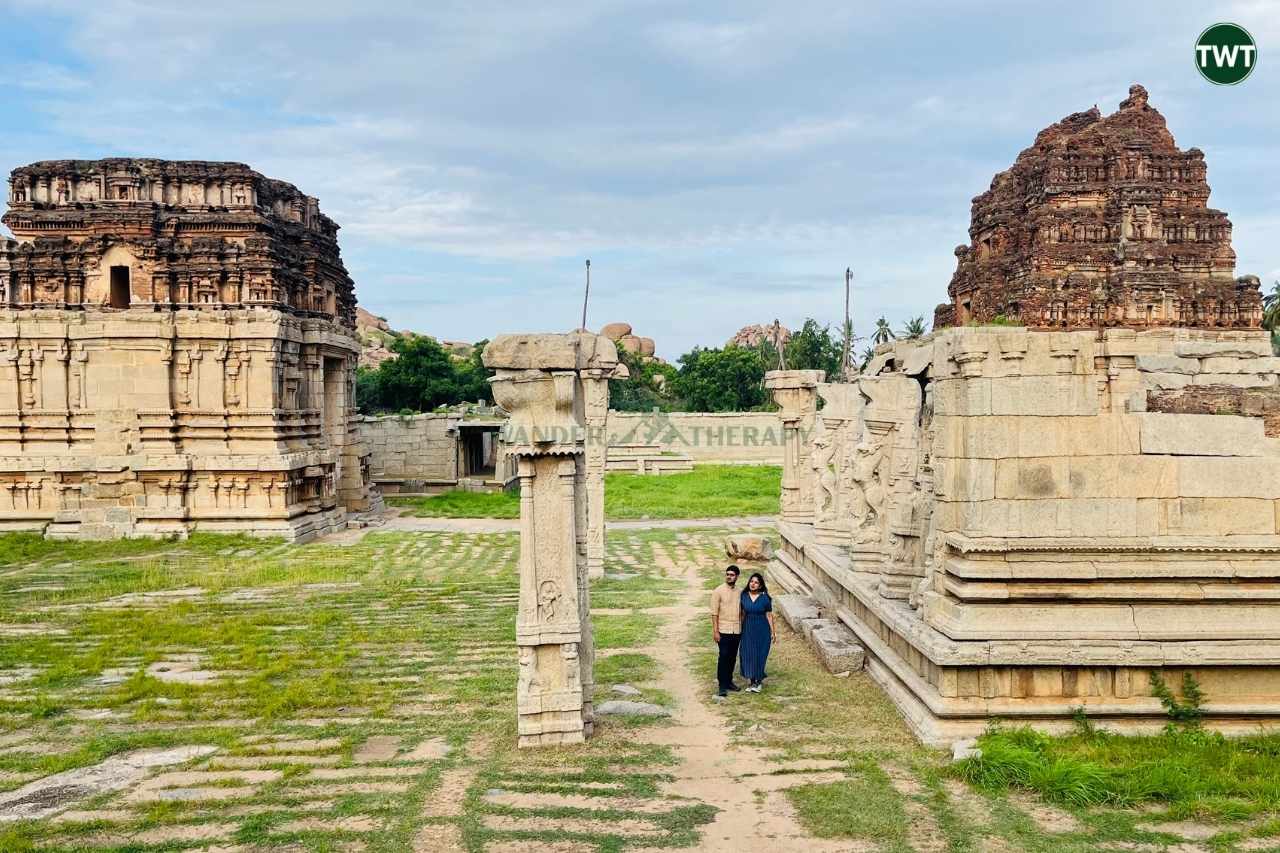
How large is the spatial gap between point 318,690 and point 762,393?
Result: 4179 centimetres

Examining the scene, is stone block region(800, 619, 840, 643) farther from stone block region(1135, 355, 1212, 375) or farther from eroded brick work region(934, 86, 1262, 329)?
eroded brick work region(934, 86, 1262, 329)

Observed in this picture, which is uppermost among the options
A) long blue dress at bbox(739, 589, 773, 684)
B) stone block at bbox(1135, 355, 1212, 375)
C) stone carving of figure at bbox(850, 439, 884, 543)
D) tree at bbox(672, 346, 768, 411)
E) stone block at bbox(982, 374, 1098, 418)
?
tree at bbox(672, 346, 768, 411)

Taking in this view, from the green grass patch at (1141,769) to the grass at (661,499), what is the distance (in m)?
15.4

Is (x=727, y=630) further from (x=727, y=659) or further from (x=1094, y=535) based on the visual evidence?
(x=1094, y=535)

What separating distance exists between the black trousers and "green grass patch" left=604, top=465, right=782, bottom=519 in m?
13.5

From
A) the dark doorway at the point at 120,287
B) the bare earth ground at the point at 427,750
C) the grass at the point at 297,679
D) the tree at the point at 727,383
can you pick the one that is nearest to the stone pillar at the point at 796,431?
the grass at the point at 297,679

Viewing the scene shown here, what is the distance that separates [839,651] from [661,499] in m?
16.1

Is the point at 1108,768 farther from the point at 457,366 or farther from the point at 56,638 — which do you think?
the point at 457,366

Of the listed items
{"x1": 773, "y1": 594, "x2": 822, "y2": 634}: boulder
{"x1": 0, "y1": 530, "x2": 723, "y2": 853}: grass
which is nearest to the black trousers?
{"x1": 0, "y1": 530, "x2": 723, "y2": 853}: grass

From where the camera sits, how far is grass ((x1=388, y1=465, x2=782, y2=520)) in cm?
2198

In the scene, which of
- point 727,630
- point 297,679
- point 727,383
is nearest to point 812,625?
point 727,630

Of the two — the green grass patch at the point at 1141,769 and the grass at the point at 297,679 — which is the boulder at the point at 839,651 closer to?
the grass at the point at 297,679

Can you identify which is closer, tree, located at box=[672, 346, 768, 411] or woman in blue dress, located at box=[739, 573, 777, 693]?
woman in blue dress, located at box=[739, 573, 777, 693]

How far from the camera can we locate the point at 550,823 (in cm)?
507
